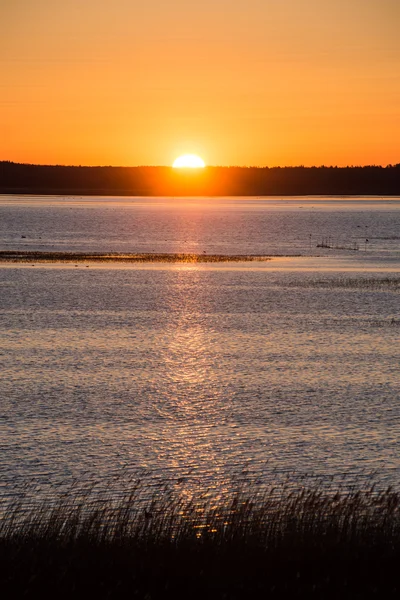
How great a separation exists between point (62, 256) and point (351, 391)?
52.9 m

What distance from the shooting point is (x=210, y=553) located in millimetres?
12375

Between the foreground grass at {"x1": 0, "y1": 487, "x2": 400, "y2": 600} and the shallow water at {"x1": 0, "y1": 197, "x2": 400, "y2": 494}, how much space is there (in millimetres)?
3632

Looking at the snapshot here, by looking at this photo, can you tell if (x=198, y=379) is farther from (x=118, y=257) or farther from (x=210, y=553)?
(x=118, y=257)

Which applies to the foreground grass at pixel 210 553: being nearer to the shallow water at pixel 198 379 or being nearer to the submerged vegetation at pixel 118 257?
the shallow water at pixel 198 379

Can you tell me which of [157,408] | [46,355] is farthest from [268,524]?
[46,355]

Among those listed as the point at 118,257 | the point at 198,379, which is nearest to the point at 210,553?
the point at 198,379

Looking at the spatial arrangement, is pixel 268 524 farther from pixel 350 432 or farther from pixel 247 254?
pixel 247 254

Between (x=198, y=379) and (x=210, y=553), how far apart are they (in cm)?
1618

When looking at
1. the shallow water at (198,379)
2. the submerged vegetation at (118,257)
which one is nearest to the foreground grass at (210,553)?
the shallow water at (198,379)

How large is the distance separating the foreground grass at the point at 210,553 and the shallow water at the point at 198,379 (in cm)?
363

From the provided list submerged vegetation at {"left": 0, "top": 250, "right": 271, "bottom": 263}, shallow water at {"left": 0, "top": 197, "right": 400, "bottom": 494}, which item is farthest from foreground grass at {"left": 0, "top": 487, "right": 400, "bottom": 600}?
submerged vegetation at {"left": 0, "top": 250, "right": 271, "bottom": 263}

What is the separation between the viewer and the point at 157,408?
24469mm

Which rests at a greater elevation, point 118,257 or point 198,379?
point 198,379

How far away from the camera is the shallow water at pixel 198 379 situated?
19516 mm
